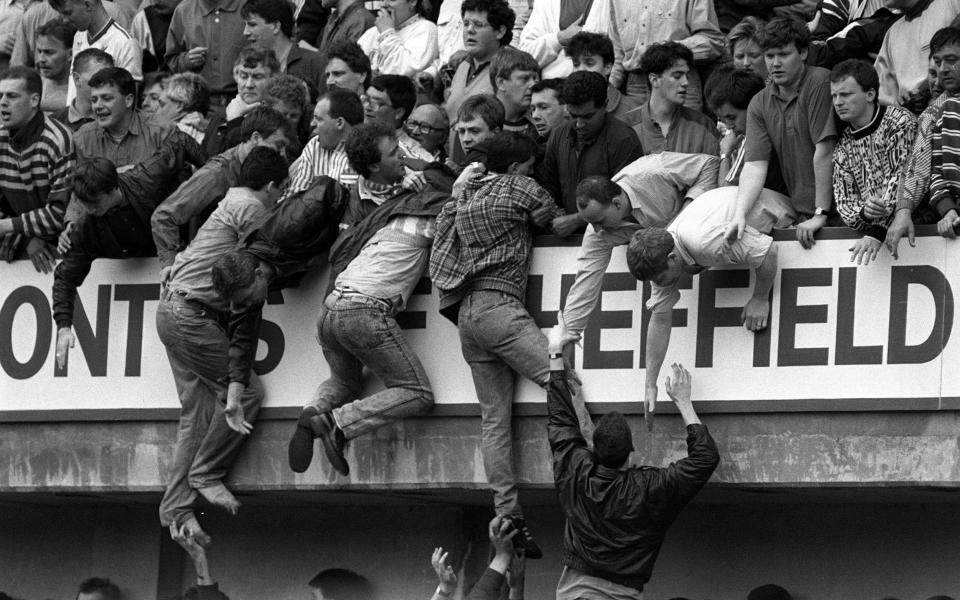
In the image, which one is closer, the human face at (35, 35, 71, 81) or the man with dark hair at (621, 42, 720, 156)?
the man with dark hair at (621, 42, 720, 156)

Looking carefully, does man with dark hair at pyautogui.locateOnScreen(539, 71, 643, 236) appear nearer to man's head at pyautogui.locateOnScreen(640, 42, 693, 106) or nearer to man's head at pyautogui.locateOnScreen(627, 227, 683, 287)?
man's head at pyautogui.locateOnScreen(640, 42, 693, 106)

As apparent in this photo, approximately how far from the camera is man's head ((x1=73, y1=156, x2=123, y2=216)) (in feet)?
36.9

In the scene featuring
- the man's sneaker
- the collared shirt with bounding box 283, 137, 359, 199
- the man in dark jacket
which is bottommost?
the man's sneaker

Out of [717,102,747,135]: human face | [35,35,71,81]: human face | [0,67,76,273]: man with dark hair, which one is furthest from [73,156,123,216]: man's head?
[717,102,747,135]: human face

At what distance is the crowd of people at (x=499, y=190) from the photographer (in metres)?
9.85

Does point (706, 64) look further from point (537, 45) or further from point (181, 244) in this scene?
point (181, 244)

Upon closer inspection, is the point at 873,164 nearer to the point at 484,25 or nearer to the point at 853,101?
the point at 853,101

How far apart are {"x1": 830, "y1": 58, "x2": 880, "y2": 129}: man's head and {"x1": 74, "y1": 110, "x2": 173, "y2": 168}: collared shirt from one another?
437 centimetres

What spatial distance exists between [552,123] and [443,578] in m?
2.67

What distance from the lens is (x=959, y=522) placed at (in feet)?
35.6

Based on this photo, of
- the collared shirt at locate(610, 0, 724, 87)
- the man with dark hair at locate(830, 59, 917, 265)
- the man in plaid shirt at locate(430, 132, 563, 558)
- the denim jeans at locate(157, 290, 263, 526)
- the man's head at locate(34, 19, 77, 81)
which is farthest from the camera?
the man's head at locate(34, 19, 77, 81)

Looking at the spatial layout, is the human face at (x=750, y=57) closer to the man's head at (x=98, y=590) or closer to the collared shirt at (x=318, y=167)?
the collared shirt at (x=318, y=167)

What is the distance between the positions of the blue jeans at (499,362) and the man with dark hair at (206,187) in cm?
173

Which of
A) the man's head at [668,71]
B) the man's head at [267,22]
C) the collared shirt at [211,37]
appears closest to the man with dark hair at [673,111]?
the man's head at [668,71]
